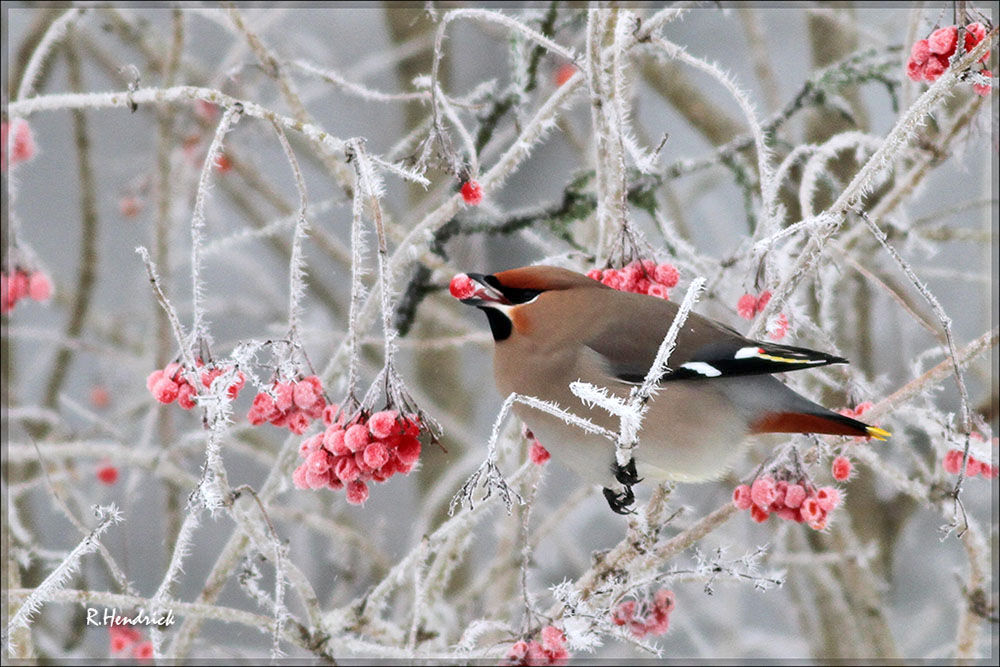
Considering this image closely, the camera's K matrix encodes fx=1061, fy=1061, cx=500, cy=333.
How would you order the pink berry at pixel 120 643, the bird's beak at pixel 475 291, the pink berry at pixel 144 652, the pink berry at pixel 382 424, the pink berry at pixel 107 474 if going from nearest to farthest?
the pink berry at pixel 382 424
the bird's beak at pixel 475 291
the pink berry at pixel 144 652
the pink berry at pixel 120 643
the pink berry at pixel 107 474

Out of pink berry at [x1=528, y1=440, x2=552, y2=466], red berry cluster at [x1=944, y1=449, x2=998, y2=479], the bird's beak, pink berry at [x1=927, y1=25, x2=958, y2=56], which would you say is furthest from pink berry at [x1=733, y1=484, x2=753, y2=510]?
pink berry at [x1=927, y1=25, x2=958, y2=56]

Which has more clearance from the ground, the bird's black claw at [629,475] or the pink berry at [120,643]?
the bird's black claw at [629,475]

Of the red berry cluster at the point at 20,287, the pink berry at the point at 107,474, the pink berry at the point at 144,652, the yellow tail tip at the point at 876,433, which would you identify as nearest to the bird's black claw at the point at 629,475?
the yellow tail tip at the point at 876,433

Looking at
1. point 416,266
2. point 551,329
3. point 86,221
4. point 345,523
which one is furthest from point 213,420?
point 345,523

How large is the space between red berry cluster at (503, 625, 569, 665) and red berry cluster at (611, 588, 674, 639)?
0.25 meters

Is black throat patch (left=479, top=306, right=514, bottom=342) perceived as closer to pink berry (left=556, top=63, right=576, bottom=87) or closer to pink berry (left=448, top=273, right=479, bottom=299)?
pink berry (left=448, top=273, right=479, bottom=299)

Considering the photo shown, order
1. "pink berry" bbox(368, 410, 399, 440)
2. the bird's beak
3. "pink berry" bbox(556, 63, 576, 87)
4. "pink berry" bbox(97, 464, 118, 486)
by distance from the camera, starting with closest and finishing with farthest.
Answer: "pink berry" bbox(368, 410, 399, 440) < the bird's beak < "pink berry" bbox(97, 464, 118, 486) < "pink berry" bbox(556, 63, 576, 87)

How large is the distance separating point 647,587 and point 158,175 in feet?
7.44

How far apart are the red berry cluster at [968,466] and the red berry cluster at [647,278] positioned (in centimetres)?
73

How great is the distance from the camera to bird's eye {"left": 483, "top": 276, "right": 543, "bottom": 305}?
93.4 inches

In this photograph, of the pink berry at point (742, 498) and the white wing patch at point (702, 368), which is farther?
the white wing patch at point (702, 368)

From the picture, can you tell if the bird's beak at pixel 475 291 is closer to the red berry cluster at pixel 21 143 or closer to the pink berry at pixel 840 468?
the pink berry at pixel 840 468

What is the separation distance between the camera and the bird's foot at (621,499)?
2.25 m

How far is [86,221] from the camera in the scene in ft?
13.4
